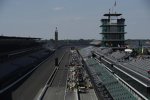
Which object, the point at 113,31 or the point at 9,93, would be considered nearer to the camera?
the point at 9,93

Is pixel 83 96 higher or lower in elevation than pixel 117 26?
lower

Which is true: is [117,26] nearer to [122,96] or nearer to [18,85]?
[18,85]

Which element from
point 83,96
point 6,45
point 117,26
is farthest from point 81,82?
point 117,26

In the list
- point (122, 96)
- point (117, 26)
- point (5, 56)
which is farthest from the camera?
point (117, 26)

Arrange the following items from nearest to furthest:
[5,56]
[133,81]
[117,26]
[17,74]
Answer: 1. [133,81]
2. [17,74]
3. [5,56]
4. [117,26]

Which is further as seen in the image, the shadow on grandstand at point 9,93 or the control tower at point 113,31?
the control tower at point 113,31

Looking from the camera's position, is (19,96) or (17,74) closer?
(19,96)

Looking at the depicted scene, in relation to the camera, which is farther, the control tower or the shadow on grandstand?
the control tower
